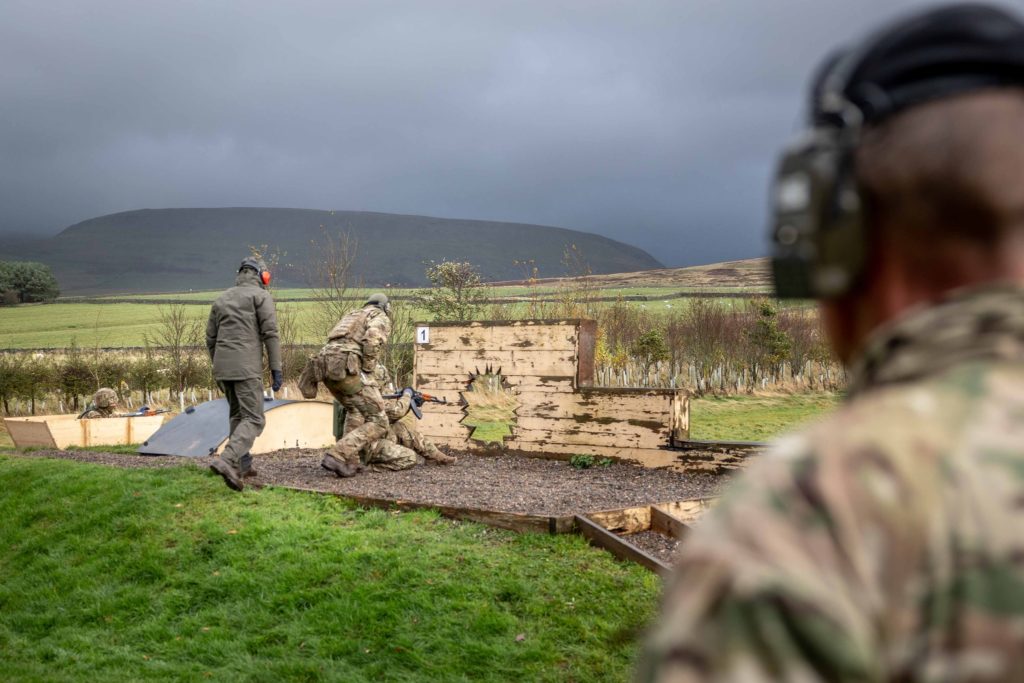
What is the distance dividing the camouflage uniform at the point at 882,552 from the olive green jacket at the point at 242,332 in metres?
10.6

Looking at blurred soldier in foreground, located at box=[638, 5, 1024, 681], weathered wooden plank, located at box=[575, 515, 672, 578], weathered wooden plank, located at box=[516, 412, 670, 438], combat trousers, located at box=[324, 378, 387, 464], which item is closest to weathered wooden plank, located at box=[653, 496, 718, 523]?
weathered wooden plank, located at box=[575, 515, 672, 578]

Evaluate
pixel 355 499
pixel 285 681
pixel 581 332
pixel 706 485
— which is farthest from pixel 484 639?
pixel 581 332

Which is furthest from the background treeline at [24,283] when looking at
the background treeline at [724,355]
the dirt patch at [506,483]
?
the dirt patch at [506,483]

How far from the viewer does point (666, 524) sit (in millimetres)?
8875

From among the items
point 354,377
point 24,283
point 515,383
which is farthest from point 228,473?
point 24,283

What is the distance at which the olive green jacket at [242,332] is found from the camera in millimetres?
11148

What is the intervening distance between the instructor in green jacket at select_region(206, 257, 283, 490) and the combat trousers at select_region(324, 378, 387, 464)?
103 centimetres

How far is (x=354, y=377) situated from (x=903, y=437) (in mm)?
11154

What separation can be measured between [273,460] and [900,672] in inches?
545

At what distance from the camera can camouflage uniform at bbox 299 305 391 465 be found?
1168 centimetres

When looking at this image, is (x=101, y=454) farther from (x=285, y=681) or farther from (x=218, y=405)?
(x=285, y=681)

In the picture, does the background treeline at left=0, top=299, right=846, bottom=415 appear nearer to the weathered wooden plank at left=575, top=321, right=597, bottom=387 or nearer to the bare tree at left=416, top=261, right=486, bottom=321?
the bare tree at left=416, top=261, right=486, bottom=321

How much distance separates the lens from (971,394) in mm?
995

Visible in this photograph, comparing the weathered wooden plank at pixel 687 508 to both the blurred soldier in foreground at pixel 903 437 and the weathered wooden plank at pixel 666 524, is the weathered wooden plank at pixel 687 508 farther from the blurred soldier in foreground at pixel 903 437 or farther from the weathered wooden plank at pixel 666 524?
the blurred soldier in foreground at pixel 903 437
